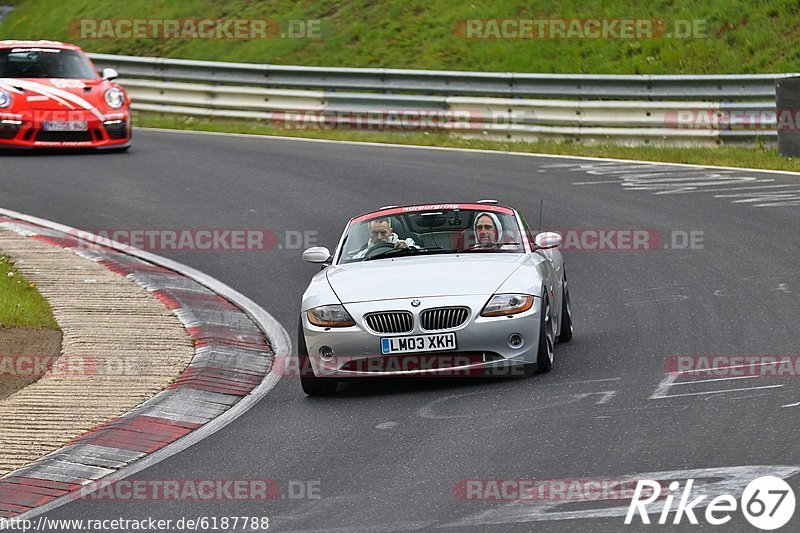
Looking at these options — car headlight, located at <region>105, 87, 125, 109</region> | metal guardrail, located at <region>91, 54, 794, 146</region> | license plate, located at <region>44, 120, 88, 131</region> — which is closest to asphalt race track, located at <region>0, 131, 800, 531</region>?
license plate, located at <region>44, 120, 88, 131</region>

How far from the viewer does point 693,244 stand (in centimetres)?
1444

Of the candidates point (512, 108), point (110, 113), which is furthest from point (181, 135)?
point (512, 108)

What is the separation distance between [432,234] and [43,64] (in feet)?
42.9

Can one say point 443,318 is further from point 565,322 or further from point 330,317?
point 565,322

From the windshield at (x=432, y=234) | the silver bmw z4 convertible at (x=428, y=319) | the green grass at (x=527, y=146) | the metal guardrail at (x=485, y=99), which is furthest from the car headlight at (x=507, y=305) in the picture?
the metal guardrail at (x=485, y=99)

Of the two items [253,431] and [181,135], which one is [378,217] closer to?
[253,431]

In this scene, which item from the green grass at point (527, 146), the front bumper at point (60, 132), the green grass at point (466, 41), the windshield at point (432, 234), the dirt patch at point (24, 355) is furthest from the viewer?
the green grass at point (466, 41)

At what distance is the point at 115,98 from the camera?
2139cm

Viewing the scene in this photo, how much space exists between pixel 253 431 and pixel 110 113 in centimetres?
1379

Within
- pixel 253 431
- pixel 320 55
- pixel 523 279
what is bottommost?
pixel 253 431

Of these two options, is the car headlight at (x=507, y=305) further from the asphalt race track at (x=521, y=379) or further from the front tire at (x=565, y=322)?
the front tire at (x=565, y=322)

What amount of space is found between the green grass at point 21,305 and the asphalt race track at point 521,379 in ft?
6.40

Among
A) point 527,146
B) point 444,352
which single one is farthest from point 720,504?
point 527,146

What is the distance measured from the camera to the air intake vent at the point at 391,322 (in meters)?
9.17
